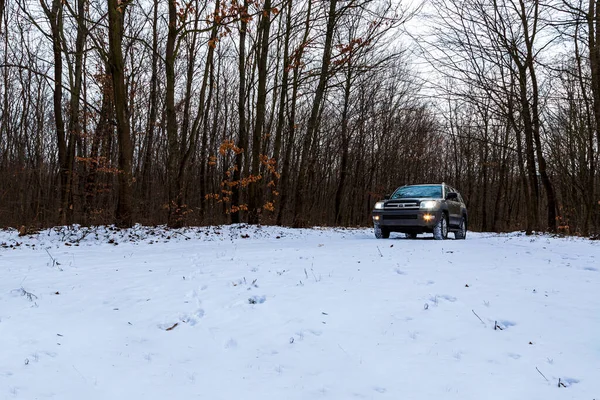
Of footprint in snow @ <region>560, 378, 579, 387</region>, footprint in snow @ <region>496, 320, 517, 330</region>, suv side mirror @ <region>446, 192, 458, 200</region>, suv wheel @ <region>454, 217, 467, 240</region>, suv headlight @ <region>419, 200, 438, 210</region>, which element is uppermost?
suv side mirror @ <region>446, 192, 458, 200</region>

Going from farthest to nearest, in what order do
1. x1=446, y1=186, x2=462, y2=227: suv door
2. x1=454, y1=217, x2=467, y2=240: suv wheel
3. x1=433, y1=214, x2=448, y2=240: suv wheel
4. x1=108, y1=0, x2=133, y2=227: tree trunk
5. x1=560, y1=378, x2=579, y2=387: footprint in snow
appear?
1. x1=454, y1=217, x2=467, y2=240: suv wheel
2. x1=446, y1=186, x2=462, y2=227: suv door
3. x1=108, y1=0, x2=133, y2=227: tree trunk
4. x1=433, y1=214, x2=448, y2=240: suv wheel
5. x1=560, y1=378, x2=579, y2=387: footprint in snow

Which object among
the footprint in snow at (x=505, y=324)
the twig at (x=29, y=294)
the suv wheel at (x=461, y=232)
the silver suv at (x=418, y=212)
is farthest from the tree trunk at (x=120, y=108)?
the footprint in snow at (x=505, y=324)

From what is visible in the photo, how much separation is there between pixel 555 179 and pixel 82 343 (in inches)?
1268

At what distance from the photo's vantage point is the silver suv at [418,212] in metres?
12.5

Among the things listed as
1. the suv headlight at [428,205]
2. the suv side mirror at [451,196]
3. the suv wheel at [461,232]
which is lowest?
the suv wheel at [461,232]

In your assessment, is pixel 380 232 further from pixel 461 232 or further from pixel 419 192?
pixel 461 232

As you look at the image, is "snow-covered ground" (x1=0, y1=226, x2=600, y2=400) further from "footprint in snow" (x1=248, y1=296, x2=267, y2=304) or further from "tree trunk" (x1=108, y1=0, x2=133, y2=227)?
"tree trunk" (x1=108, y1=0, x2=133, y2=227)

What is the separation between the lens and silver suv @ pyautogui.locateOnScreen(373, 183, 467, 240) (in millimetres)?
12461

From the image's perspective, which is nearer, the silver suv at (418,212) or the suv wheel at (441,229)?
the silver suv at (418,212)

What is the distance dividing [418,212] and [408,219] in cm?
37

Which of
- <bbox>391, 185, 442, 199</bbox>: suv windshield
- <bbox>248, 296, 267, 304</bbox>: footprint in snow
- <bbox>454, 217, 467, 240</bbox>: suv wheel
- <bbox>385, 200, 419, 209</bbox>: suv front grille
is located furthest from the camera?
<bbox>454, 217, 467, 240</bbox>: suv wheel

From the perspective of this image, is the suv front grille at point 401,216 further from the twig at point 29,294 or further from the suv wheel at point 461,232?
the twig at point 29,294

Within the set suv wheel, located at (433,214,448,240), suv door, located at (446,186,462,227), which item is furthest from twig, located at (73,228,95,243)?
suv door, located at (446,186,462,227)

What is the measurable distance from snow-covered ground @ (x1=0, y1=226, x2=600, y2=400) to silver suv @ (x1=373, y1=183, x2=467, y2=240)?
4.95 meters
